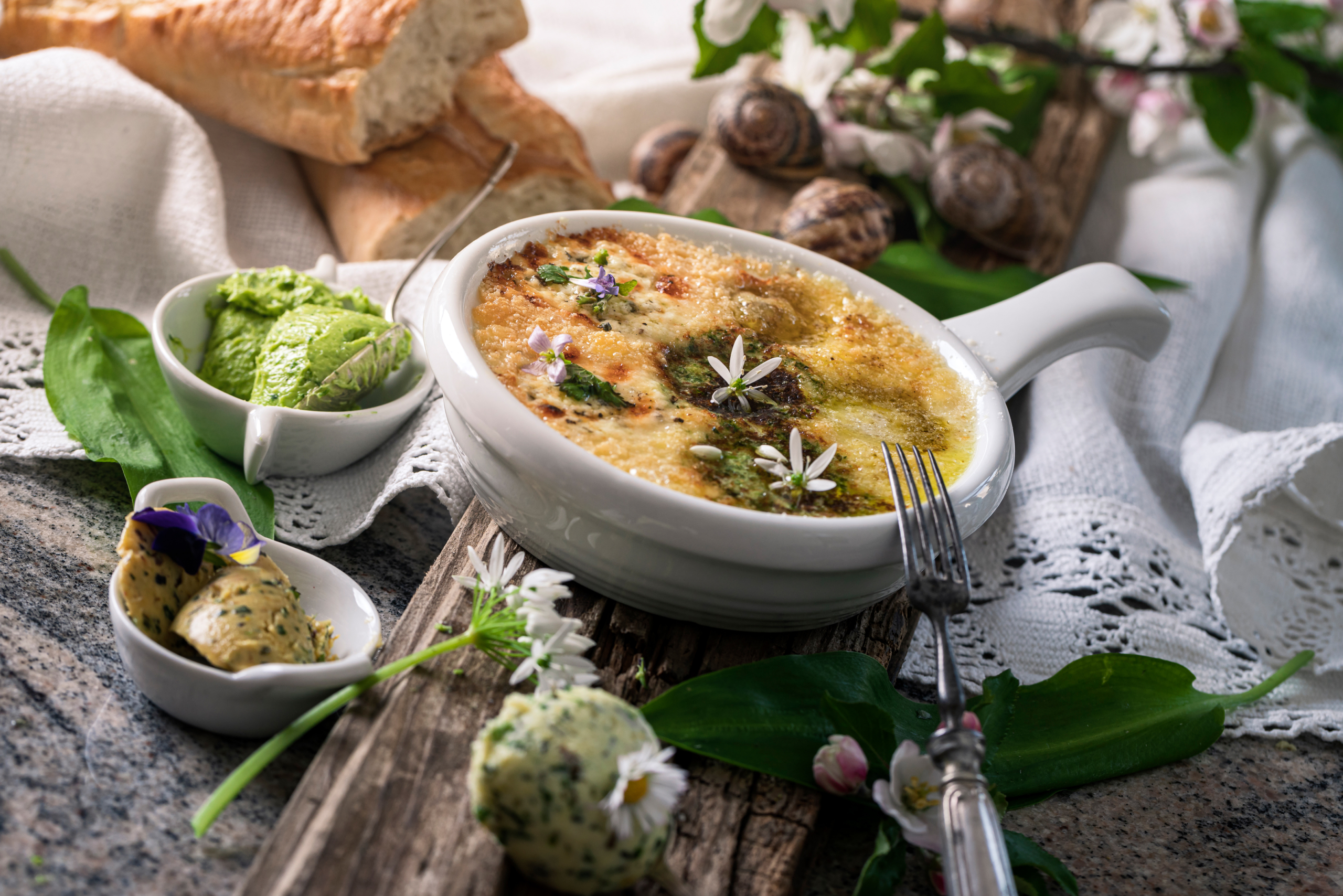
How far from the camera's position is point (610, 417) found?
1204mm

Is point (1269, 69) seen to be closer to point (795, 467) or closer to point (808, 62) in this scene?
point (808, 62)

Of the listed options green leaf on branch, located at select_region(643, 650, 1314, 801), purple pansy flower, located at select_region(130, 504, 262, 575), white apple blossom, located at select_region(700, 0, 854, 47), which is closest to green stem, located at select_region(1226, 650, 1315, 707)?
green leaf on branch, located at select_region(643, 650, 1314, 801)

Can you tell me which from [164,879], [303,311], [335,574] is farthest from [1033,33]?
[164,879]

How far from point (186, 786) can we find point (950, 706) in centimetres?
78

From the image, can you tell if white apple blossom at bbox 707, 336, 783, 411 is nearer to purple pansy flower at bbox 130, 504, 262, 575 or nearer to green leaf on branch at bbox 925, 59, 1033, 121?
purple pansy flower at bbox 130, 504, 262, 575

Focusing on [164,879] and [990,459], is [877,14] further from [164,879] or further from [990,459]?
[164,879]

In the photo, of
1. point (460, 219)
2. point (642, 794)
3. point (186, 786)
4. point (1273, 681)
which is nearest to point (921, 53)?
point (460, 219)

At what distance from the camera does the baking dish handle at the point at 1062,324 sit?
1629 mm

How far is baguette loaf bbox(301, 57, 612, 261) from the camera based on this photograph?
2.07 metres

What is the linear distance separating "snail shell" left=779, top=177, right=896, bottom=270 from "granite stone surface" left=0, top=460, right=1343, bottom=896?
3.14 feet

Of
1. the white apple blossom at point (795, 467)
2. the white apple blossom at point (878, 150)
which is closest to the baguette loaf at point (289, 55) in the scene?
the white apple blossom at point (878, 150)

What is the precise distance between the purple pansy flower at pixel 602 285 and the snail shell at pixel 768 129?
1144mm

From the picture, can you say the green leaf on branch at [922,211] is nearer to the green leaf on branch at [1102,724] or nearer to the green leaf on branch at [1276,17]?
the green leaf on branch at [1276,17]

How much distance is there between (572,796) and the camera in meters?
0.88
